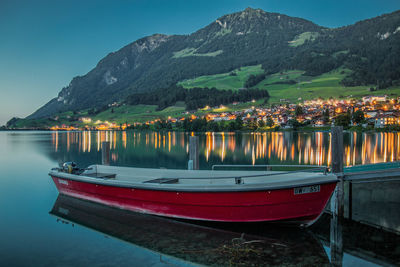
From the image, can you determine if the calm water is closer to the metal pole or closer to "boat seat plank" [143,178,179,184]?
the metal pole

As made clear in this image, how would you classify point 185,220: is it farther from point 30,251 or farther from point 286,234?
point 30,251

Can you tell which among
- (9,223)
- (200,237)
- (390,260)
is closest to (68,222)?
(9,223)

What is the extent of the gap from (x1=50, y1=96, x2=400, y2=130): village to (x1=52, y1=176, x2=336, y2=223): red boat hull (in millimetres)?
106484

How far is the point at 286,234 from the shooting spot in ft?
31.7

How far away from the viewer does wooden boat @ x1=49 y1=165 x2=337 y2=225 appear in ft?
30.2

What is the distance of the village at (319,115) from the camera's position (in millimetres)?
109938

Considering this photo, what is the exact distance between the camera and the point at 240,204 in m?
9.50

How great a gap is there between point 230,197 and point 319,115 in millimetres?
129280

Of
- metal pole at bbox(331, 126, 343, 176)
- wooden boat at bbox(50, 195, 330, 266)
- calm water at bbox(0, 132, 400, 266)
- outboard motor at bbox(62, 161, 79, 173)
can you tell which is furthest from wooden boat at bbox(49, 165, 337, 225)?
outboard motor at bbox(62, 161, 79, 173)

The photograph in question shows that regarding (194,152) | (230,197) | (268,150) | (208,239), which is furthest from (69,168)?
(268,150)

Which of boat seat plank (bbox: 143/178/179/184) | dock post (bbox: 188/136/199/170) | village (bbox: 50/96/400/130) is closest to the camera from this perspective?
boat seat plank (bbox: 143/178/179/184)

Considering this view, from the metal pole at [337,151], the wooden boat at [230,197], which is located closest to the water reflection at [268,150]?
the wooden boat at [230,197]

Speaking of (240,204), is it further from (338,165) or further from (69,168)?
(69,168)

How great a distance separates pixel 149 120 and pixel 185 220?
531 ft
